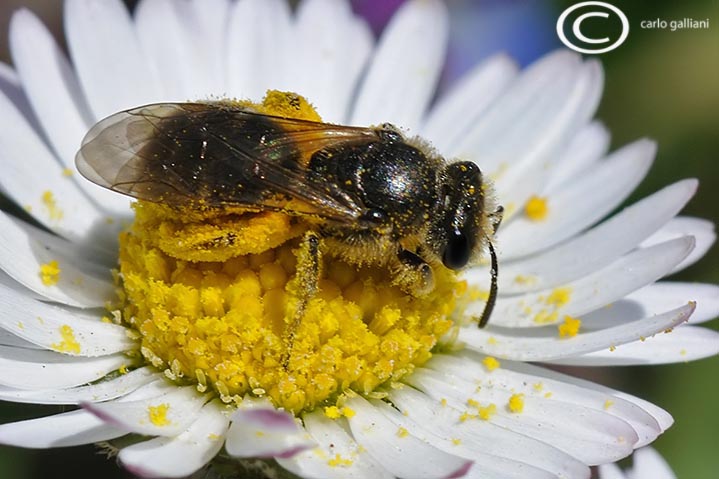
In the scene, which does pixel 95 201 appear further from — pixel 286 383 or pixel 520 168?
pixel 520 168

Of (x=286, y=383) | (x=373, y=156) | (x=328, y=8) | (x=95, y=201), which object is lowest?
(x=286, y=383)

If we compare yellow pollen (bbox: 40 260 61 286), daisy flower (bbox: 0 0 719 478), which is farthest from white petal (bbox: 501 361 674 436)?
yellow pollen (bbox: 40 260 61 286)

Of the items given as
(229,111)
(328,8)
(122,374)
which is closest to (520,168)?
(328,8)

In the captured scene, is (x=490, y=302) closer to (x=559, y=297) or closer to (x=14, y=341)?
(x=559, y=297)

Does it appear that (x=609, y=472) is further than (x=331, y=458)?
Yes

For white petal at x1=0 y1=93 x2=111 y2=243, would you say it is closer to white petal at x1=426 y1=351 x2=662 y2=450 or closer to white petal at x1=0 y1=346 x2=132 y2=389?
white petal at x1=0 y1=346 x2=132 y2=389

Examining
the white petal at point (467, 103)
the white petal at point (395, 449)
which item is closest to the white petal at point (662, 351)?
the white petal at point (395, 449)

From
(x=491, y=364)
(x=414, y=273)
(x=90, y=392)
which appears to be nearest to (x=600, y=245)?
(x=491, y=364)
